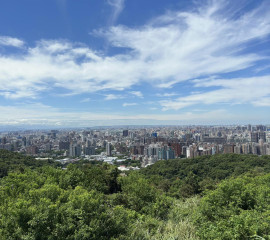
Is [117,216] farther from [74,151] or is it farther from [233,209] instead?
[74,151]

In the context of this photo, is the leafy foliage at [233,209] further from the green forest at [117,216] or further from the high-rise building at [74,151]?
the high-rise building at [74,151]

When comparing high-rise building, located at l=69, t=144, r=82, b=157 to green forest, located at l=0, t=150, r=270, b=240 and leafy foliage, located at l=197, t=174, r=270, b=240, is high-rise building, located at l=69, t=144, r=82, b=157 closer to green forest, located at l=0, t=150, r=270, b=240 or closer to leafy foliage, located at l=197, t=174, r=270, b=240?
green forest, located at l=0, t=150, r=270, b=240

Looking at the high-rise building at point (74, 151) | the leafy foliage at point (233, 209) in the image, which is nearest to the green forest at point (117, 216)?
the leafy foliage at point (233, 209)

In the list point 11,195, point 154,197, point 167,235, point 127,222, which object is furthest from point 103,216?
point 154,197

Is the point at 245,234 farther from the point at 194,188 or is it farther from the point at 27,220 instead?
the point at 194,188

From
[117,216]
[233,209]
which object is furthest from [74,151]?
[233,209]

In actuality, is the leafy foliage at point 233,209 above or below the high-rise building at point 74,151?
above

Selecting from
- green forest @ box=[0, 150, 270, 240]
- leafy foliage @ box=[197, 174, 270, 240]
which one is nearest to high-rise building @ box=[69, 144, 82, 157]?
green forest @ box=[0, 150, 270, 240]

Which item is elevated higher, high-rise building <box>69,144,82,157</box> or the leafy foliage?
the leafy foliage

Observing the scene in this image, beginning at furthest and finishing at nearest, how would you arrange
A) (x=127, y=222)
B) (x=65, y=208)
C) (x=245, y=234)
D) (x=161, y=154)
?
(x=161, y=154) < (x=127, y=222) < (x=65, y=208) < (x=245, y=234)

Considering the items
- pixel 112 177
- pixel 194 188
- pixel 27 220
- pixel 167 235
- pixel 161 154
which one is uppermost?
pixel 27 220

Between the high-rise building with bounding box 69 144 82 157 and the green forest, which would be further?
the high-rise building with bounding box 69 144 82 157
